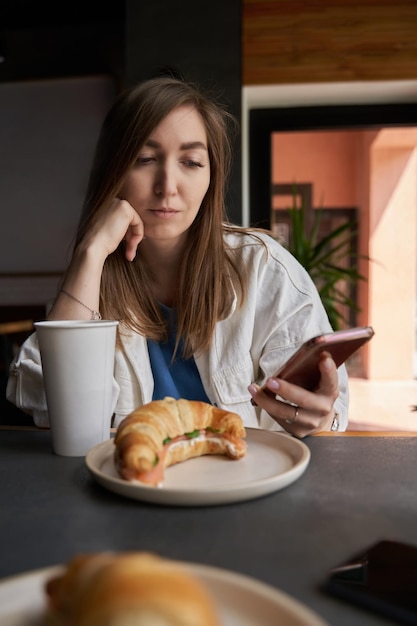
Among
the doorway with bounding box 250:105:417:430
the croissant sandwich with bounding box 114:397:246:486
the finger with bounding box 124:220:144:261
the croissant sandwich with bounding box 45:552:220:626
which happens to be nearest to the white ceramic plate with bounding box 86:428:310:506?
the croissant sandwich with bounding box 114:397:246:486

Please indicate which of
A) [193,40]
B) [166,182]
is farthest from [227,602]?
[193,40]

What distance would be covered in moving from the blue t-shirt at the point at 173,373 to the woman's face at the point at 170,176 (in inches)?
10.7

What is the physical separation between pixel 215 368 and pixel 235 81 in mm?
2025

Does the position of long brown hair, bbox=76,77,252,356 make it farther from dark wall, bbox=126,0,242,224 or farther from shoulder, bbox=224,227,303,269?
dark wall, bbox=126,0,242,224

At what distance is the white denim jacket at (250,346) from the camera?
149cm

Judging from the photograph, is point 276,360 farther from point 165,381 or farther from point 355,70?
point 355,70

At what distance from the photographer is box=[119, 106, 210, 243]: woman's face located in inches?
56.6

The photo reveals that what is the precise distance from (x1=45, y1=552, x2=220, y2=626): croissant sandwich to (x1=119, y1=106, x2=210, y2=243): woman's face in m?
1.15

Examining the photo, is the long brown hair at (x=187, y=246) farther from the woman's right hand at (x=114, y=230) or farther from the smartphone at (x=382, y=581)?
the smartphone at (x=382, y=581)

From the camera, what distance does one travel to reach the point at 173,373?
5.15 feet

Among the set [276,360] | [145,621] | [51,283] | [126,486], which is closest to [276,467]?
[126,486]

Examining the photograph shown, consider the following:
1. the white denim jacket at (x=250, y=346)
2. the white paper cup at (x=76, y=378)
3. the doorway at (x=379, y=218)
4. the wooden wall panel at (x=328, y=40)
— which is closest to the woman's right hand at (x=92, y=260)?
the white denim jacket at (x=250, y=346)

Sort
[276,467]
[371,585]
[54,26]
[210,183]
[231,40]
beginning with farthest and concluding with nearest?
[54,26] → [231,40] → [210,183] → [276,467] → [371,585]

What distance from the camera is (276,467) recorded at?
780 millimetres
